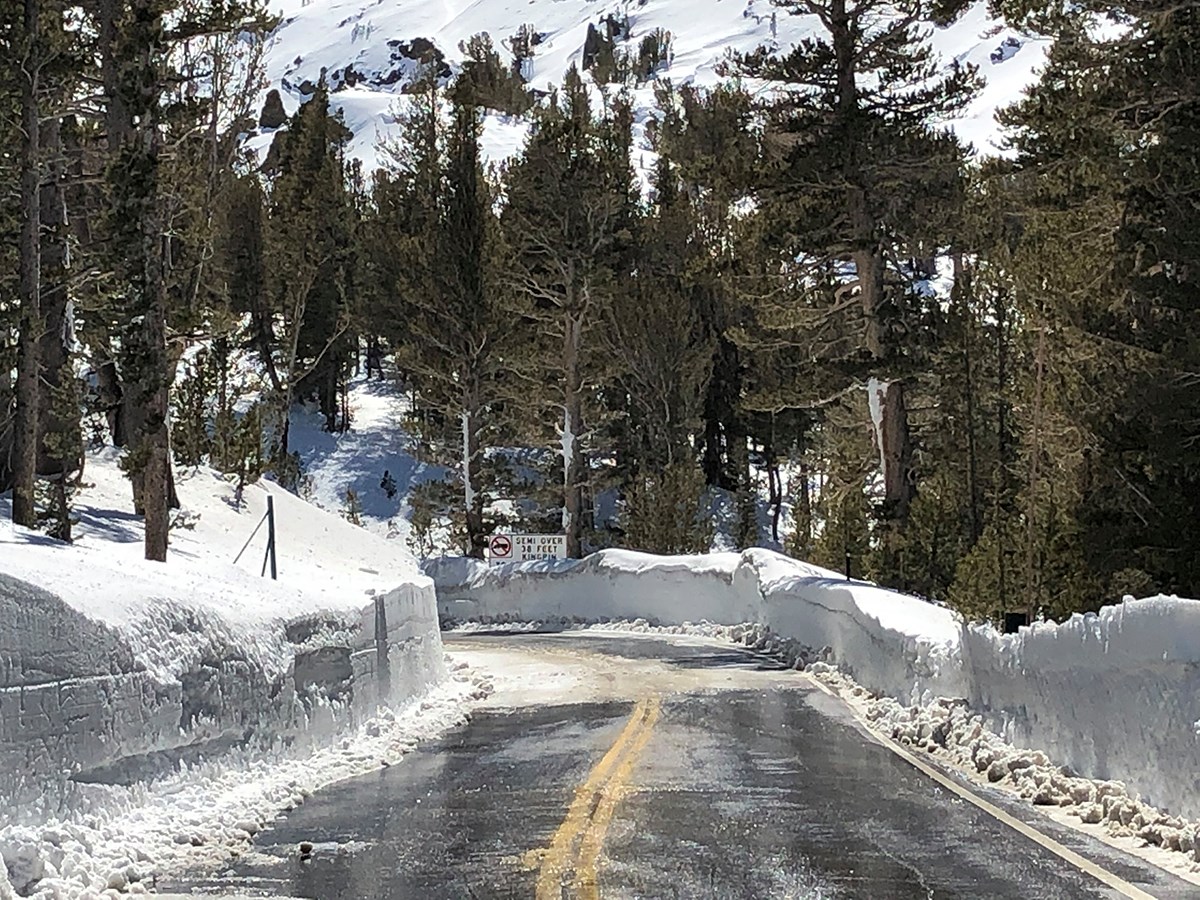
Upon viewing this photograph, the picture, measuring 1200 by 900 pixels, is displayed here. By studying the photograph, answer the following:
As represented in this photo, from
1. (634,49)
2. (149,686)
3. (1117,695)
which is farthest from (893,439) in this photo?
(634,49)

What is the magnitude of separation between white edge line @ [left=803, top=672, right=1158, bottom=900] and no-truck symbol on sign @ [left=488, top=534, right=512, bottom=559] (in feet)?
72.5

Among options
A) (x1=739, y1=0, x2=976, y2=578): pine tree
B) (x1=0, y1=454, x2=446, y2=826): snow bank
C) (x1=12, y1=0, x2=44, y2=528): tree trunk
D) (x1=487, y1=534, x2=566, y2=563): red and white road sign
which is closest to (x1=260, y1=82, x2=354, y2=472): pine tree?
(x1=487, y1=534, x2=566, y2=563): red and white road sign

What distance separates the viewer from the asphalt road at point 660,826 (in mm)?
7902

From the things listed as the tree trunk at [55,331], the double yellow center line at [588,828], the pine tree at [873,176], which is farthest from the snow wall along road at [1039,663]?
the tree trunk at [55,331]

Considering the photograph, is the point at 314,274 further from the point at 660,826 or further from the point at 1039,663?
the point at 660,826

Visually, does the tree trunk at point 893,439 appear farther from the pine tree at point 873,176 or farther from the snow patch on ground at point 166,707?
the snow patch on ground at point 166,707

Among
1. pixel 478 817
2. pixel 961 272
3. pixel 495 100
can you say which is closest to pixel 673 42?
pixel 495 100

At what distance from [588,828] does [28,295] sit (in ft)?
47.0

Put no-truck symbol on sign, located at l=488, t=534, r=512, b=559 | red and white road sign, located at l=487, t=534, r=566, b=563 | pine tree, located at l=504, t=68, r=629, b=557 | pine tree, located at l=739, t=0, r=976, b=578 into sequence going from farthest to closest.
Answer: pine tree, located at l=504, t=68, r=629, b=557 < red and white road sign, located at l=487, t=534, r=566, b=563 < no-truck symbol on sign, located at l=488, t=534, r=512, b=559 < pine tree, located at l=739, t=0, r=976, b=578

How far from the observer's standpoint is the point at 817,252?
99.0 ft

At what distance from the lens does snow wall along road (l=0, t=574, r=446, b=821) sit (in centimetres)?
810

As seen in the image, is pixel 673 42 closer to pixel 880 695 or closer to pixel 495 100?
pixel 495 100

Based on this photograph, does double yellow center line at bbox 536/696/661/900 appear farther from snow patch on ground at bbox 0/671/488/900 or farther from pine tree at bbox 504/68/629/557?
pine tree at bbox 504/68/629/557

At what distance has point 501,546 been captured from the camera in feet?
119
